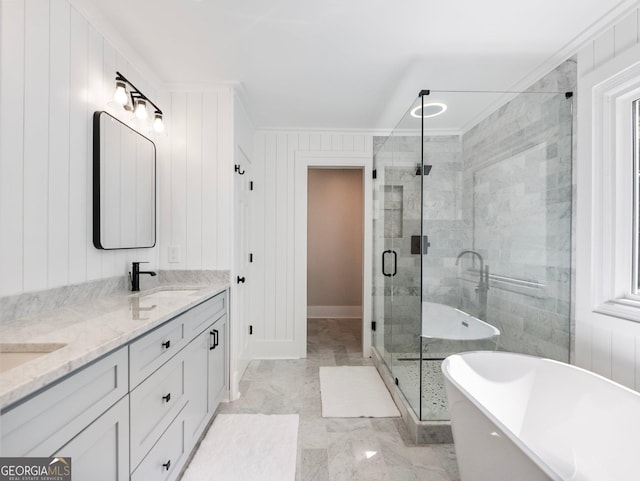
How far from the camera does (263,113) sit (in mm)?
2992

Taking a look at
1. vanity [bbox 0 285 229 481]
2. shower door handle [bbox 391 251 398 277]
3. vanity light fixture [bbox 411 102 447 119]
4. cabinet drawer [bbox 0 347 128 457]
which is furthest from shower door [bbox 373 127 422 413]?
cabinet drawer [bbox 0 347 128 457]

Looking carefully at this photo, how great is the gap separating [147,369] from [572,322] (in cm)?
241

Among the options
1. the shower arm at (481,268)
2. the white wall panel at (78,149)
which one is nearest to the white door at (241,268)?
the white wall panel at (78,149)

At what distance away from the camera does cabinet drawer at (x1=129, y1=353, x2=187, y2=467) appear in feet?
3.83

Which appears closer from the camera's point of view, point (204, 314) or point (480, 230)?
point (204, 314)

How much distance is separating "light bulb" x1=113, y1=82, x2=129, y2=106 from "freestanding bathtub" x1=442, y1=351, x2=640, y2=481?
2.33 m

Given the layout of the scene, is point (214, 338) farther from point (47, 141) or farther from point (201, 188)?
point (47, 141)

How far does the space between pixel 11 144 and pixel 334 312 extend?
175 inches

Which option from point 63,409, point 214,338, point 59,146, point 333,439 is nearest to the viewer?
point 63,409

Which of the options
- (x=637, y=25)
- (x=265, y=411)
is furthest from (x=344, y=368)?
(x=637, y=25)

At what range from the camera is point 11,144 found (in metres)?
1.22

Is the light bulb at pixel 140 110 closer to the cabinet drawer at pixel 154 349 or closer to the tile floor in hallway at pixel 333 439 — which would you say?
the cabinet drawer at pixel 154 349

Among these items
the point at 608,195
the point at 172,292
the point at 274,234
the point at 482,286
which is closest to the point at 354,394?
the point at 482,286

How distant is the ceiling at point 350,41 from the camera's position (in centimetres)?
162
